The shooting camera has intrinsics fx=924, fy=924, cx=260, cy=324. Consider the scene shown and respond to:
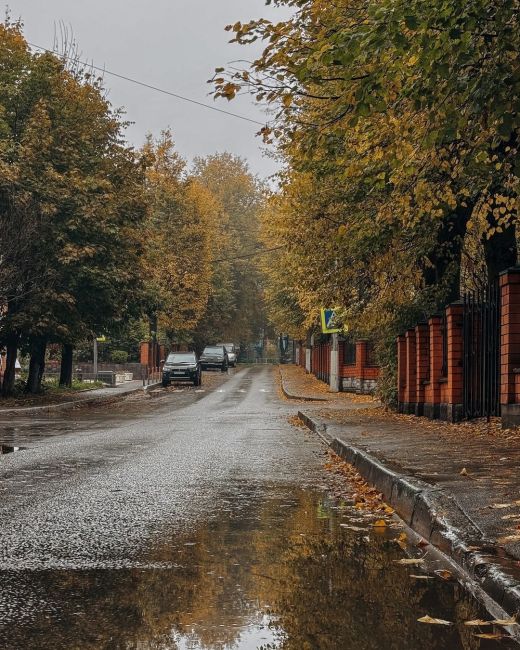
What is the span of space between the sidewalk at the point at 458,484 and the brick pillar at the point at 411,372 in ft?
17.8

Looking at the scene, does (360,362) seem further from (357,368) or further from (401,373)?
(401,373)

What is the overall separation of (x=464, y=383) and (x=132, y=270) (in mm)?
15883

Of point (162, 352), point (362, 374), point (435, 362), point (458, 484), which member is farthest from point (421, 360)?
point (162, 352)

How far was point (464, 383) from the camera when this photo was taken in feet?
57.2

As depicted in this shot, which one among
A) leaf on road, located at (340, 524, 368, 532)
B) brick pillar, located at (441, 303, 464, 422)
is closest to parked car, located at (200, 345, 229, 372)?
brick pillar, located at (441, 303, 464, 422)

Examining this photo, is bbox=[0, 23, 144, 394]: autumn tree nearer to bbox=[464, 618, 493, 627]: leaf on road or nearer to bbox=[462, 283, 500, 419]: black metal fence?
bbox=[462, 283, 500, 419]: black metal fence

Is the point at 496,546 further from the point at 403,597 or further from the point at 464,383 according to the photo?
the point at 464,383

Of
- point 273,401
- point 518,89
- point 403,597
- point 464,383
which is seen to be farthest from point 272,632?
point 273,401

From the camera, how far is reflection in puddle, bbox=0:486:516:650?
4.09 metres

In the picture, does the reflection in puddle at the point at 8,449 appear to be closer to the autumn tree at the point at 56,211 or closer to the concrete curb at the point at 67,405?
the concrete curb at the point at 67,405

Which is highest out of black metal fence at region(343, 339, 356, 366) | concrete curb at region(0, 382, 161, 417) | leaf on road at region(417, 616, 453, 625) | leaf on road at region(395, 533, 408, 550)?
black metal fence at region(343, 339, 356, 366)

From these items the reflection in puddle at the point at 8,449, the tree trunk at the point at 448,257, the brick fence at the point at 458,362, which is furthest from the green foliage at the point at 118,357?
the reflection in puddle at the point at 8,449

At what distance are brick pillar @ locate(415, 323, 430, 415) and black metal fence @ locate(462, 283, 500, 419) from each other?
126 inches

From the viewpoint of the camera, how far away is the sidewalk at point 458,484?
5273 mm
